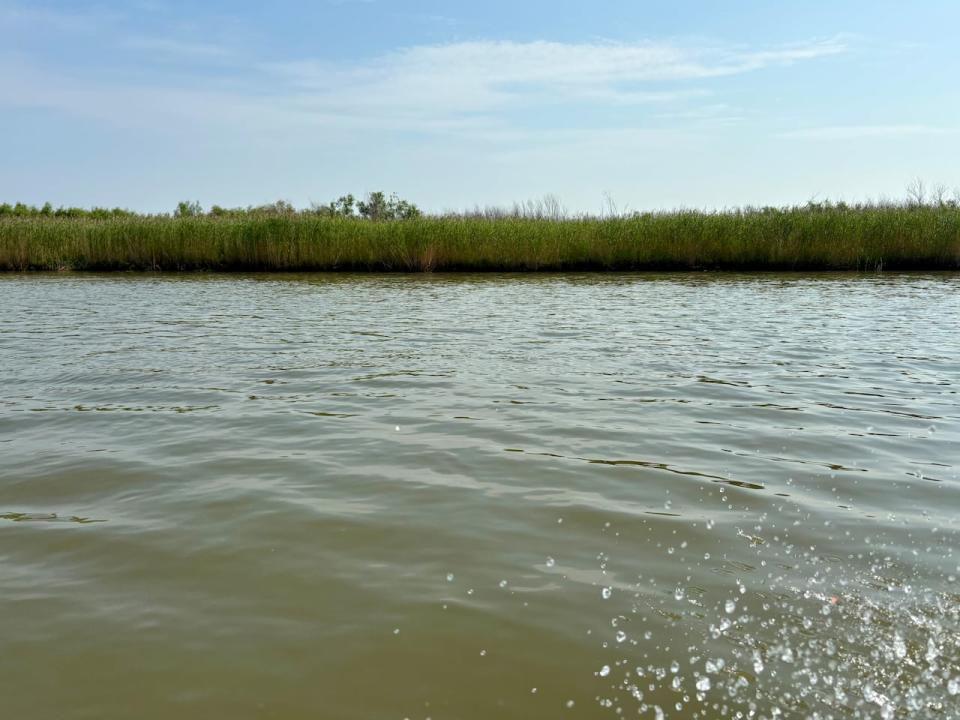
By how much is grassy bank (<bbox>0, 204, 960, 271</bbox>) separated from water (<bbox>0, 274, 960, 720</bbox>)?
13.6 m

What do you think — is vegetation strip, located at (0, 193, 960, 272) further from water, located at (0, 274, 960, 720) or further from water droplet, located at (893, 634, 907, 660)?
water droplet, located at (893, 634, 907, 660)

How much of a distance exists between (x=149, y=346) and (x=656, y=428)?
5878mm

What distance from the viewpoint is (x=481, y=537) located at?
302 centimetres

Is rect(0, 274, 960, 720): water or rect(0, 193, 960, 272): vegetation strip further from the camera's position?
rect(0, 193, 960, 272): vegetation strip

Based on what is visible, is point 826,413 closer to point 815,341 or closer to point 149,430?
point 815,341

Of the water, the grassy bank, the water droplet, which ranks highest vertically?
the grassy bank

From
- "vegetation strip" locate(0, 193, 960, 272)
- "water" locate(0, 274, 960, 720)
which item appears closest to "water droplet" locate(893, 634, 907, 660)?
"water" locate(0, 274, 960, 720)

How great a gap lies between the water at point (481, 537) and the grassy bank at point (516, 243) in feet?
44.6

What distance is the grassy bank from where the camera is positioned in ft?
63.3

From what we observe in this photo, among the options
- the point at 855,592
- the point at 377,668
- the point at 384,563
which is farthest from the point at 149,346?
the point at 855,592

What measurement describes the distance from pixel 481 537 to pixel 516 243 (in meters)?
18.0

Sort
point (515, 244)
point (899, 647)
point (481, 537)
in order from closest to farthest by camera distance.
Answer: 1. point (899, 647)
2. point (481, 537)
3. point (515, 244)

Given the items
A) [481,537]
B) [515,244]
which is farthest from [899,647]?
[515,244]

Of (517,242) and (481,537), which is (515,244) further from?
(481,537)
